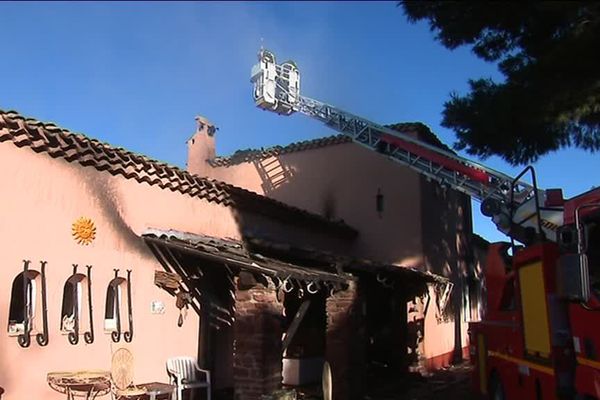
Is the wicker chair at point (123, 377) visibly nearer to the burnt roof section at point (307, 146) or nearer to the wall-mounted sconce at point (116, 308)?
the wall-mounted sconce at point (116, 308)

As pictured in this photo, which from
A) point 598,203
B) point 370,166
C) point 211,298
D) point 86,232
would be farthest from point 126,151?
point 370,166

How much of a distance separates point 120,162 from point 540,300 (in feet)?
19.1

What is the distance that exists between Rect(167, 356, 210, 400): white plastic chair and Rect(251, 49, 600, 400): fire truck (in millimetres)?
4149

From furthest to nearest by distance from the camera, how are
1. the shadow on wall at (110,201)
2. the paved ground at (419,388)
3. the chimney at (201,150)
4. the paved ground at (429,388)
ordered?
the chimney at (201,150) → the paved ground at (429,388) → the paved ground at (419,388) → the shadow on wall at (110,201)

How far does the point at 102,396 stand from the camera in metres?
7.55

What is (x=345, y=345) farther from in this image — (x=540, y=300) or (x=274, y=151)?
(x=274, y=151)

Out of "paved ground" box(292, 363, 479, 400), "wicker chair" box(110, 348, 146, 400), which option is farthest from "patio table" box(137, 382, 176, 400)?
"paved ground" box(292, 363, 479, 400)

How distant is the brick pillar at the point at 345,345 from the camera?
9.47 metres

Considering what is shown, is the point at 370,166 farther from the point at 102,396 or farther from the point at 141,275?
the point at 102,396

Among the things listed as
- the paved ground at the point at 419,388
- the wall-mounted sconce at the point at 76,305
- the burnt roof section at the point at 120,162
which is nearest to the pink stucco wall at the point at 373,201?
the paved ground at the point at 419,388

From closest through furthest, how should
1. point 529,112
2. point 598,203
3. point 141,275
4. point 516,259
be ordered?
1. point 598,203
2. point 516,259
3. point 529,112
4. point 141,275

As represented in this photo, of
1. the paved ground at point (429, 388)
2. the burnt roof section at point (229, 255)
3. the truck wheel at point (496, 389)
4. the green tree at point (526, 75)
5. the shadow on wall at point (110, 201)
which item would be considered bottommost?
the paved ground at point (429, 388)

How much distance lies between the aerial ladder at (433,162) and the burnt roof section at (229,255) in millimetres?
2788

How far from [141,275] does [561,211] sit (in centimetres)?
558
